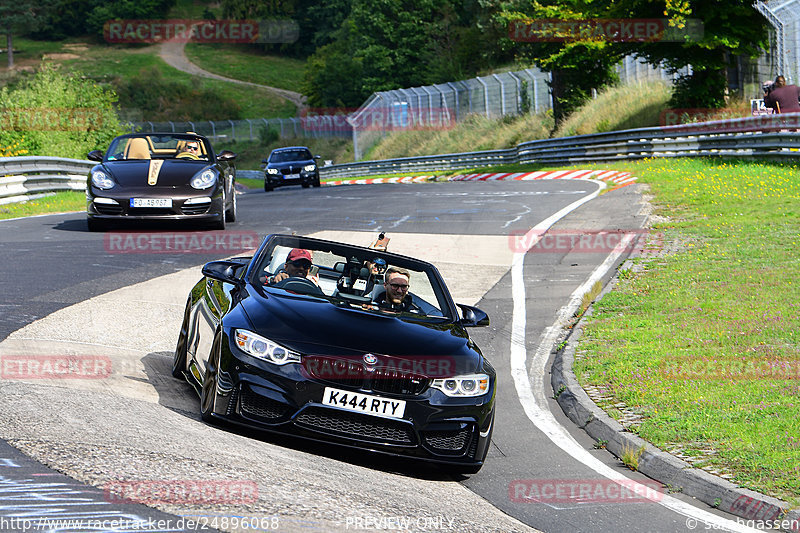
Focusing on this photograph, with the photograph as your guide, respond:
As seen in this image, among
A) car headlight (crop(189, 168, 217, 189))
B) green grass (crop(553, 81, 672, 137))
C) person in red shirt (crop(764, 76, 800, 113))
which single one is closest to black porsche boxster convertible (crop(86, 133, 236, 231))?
car headlight (crop(189, 168, 217, 189))

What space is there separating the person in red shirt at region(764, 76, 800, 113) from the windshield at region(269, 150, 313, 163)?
1817cm

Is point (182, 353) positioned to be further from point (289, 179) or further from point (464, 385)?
point (289, 179)

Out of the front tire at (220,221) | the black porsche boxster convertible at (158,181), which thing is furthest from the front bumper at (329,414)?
the front tire at (220,221)

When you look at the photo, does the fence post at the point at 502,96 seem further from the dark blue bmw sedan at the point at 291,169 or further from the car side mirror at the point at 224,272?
the car side mirror at the point at 224,272

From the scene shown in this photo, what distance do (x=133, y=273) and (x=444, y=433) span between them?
773 centimetres

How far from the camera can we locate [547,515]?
5.72 metres

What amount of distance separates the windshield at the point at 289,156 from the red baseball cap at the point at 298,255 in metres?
30.1

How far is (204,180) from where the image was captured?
16.2 meters

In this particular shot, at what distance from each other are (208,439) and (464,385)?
1.67 metres

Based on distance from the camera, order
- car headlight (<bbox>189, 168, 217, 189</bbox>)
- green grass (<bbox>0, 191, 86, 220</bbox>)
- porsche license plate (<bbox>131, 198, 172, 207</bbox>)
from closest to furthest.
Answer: porsche license plate (<bbox>131, 198, 172, 207</bbox>) < car headlight (<bbox>189, 168, 217, 189</bbox>) < green grass (<bbox>0, 191, 86, 220</bbox>)

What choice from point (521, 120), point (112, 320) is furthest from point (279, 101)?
point (112, 320)

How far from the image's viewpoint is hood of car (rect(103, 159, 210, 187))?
15.8 meters

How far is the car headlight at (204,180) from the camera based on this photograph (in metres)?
16.1

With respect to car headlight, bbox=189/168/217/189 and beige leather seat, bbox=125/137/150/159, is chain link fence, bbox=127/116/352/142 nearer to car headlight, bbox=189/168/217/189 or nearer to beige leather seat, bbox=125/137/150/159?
beige leather seat, bbox=125/137/150/159
